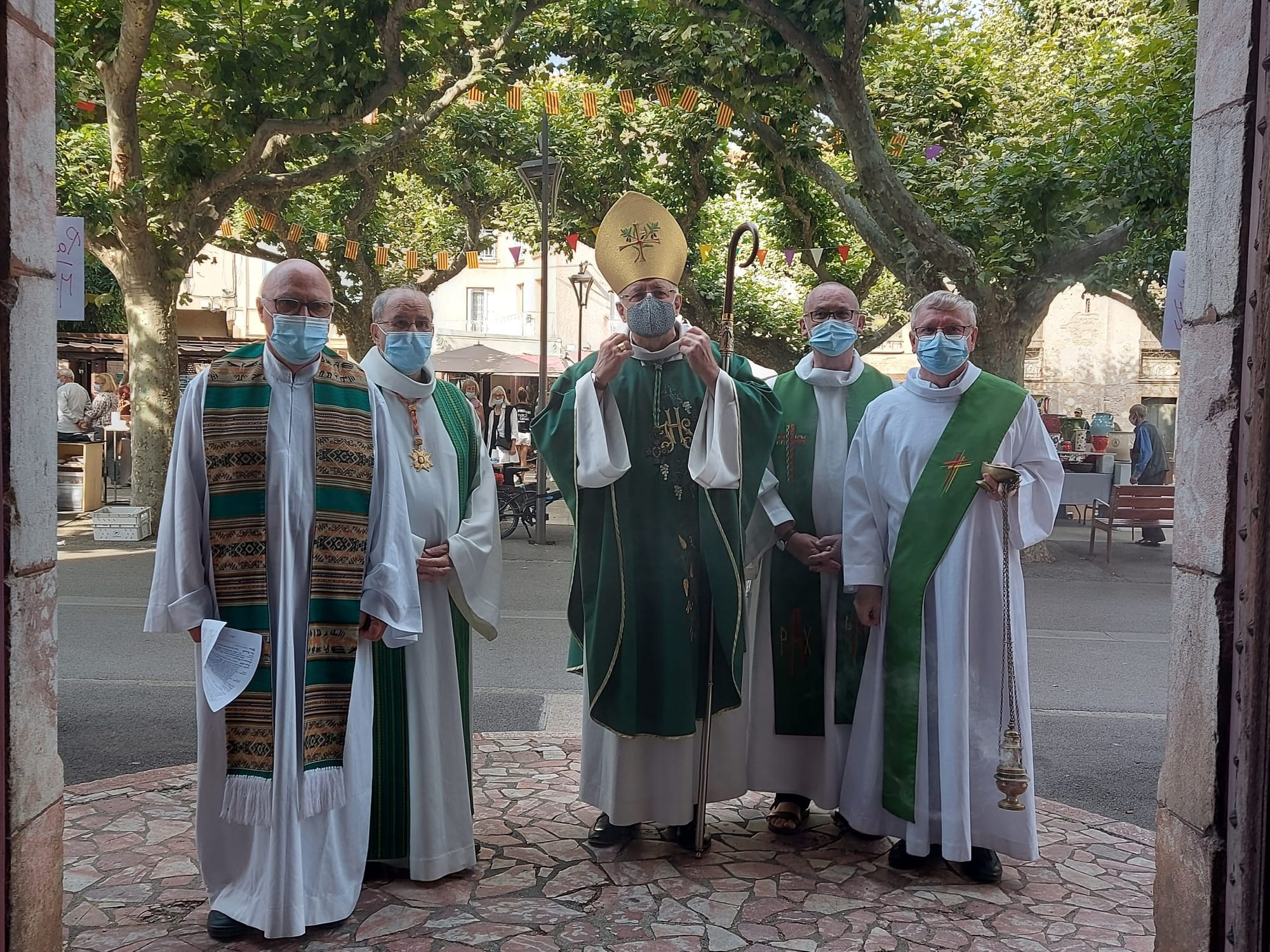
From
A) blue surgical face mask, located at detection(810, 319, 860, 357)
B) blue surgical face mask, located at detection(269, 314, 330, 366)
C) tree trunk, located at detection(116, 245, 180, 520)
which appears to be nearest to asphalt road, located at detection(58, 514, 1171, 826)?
tree trunk, located at detection(116, 245, 180, 520)

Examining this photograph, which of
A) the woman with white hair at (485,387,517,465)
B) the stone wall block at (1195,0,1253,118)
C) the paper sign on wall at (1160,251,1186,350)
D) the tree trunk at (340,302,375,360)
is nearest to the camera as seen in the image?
the stone wall block at (1195,0,1253,118)

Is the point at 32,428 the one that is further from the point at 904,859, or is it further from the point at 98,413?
the point at 98,413

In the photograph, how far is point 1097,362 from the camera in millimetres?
31484

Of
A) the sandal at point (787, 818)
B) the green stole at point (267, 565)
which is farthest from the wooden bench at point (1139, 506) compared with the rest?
the green stole at point (267, 565)

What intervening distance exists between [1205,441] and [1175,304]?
2.47ft

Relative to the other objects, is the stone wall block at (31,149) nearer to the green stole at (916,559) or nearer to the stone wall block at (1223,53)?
the stone wall block at (1223,53)

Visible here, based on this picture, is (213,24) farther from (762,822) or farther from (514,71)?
(762,822)

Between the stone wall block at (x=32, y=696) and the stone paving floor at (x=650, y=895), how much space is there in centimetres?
92

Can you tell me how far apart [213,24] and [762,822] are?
10.7m

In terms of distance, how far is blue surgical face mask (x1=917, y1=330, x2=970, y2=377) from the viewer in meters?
4.34

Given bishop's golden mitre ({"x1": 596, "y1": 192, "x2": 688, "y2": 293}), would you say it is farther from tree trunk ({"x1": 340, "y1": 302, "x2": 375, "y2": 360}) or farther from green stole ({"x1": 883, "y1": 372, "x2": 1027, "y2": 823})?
tree trunk ({"x1": 340, "y1": 302, "x2": 375, "y2": 360})

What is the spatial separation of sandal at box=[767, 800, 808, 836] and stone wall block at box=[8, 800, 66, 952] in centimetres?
266

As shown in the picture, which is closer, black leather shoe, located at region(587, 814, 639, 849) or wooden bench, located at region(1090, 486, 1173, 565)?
black leather shoe, located at region(587, 814, 639, 849)

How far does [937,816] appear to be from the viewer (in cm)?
421
